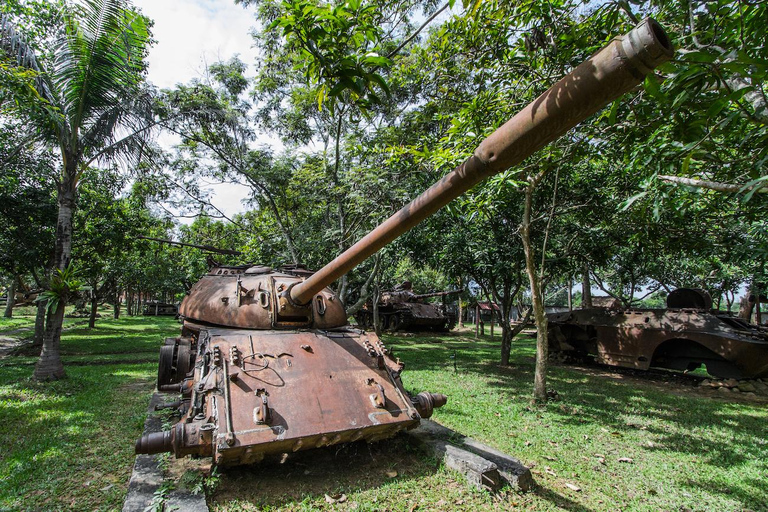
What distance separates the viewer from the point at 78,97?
274 inches

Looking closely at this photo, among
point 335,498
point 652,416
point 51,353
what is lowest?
point 335,498

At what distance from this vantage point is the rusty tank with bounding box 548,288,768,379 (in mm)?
8383

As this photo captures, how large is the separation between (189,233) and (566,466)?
22.8 metres

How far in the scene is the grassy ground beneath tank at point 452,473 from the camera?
372cm

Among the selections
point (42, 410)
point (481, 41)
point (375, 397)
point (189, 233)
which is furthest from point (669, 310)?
point (189, 233)

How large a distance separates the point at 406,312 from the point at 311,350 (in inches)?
644

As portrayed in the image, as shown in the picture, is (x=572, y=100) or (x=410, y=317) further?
(x=410, y=317)

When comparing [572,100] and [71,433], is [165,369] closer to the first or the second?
[71,433]

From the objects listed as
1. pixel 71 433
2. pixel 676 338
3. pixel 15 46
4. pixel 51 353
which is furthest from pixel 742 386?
pixel 15 46

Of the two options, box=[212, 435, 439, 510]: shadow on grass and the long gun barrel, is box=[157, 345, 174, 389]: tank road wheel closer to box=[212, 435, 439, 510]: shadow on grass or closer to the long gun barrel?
box=[212, 435, 439, 510]: shadow on grass

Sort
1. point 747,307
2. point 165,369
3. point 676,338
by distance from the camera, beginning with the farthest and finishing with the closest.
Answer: point 747,307
point 676,338
point 165,369

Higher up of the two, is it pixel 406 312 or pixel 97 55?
pixel 97 55

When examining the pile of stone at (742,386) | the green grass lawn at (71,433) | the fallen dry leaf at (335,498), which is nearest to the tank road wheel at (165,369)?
the green grass lawn at (71,433)

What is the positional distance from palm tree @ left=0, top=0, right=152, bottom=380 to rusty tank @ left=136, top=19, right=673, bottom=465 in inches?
135
